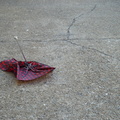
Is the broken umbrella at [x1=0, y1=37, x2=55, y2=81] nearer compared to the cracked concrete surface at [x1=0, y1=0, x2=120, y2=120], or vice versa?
the cracked concrete surface at [x1=0, y1=0, x2=120, y2=120]

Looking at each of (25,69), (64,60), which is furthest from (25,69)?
(64,60)

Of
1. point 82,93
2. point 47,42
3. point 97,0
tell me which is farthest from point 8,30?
point 97,0

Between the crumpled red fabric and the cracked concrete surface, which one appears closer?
the cracked concrete surface

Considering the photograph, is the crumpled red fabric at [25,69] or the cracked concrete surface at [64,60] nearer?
the cracked concrete surface at [64,60]

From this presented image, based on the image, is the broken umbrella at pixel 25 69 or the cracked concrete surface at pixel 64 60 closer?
the cracked concrete surface at pixel 64 60
